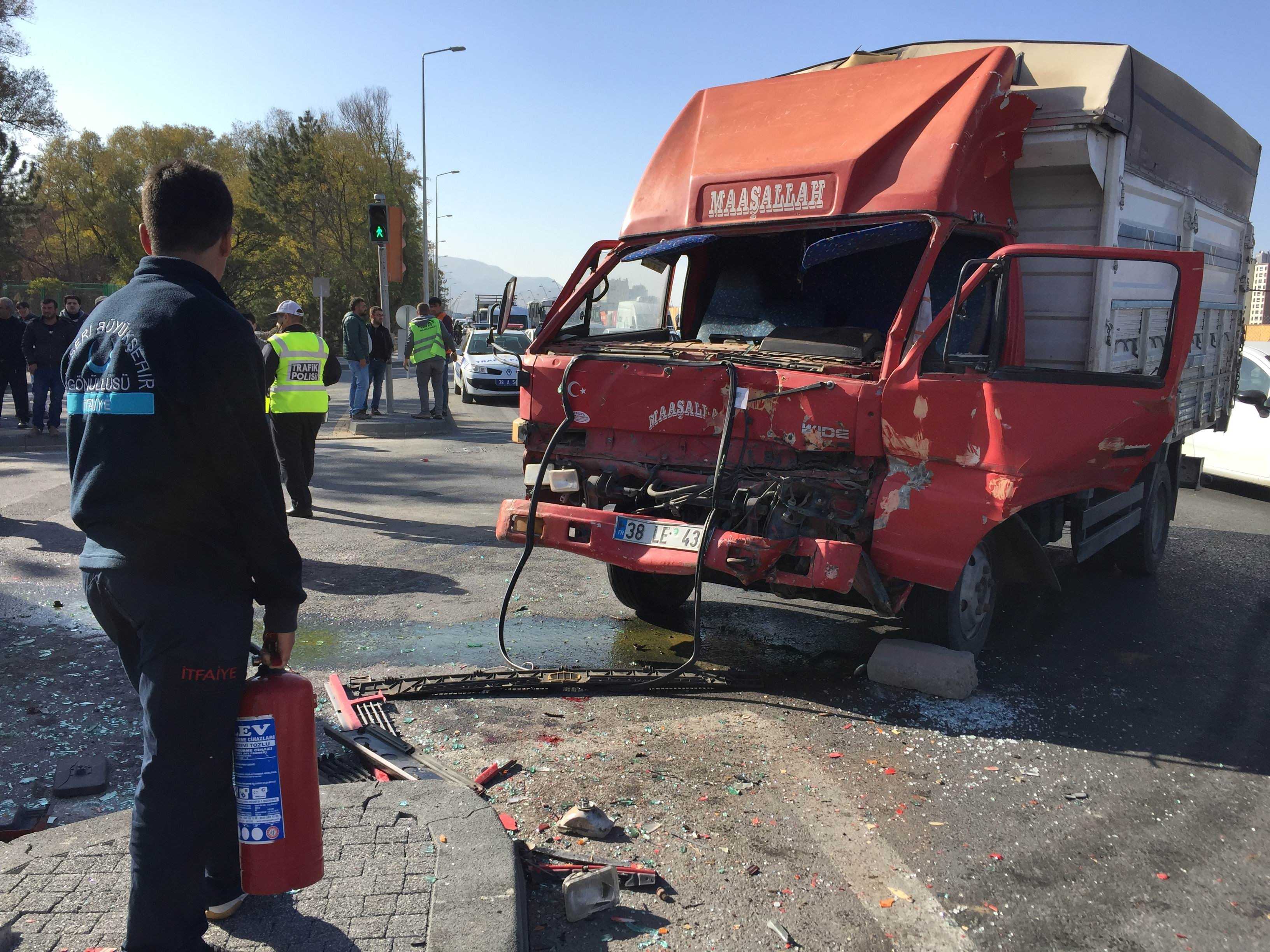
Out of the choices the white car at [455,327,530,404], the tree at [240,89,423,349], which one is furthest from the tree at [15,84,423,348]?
the white car at [455,327,530,404]

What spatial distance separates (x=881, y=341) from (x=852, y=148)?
1.05 metres

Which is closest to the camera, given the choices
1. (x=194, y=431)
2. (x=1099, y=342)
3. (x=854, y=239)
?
(x=194, y=431)

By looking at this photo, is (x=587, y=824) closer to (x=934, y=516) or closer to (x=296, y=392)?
(x=934, y=516)

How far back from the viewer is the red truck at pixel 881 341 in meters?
4.59

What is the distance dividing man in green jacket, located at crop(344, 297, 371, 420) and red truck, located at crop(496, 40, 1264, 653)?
9929 millimetres

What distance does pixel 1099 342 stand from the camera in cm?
566

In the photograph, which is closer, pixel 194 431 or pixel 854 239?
pixel 194 431

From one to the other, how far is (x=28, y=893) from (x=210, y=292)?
1.78 meters

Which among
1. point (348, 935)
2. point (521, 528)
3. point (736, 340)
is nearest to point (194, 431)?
point (348, 935)

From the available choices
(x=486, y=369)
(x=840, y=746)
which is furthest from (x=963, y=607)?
(x=486, y=369)

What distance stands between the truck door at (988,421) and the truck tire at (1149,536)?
97.5 inches

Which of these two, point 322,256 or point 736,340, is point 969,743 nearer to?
point 736,340

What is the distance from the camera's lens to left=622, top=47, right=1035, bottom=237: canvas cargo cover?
5.15 m

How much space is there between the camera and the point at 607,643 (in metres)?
5.68
